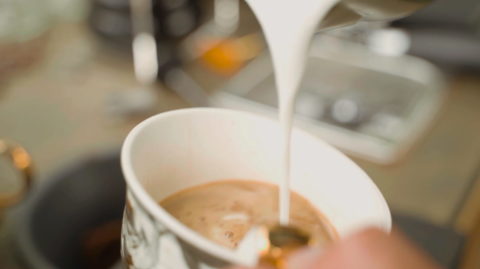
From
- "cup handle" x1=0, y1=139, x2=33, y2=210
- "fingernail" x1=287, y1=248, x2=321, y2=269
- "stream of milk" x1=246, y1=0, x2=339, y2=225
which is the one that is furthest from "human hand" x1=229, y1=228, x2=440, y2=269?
"cup handle" x1=0, y1=139, x2=33, y2=210

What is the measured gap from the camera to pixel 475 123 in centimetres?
106

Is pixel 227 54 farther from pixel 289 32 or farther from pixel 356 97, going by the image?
pixel 289 32

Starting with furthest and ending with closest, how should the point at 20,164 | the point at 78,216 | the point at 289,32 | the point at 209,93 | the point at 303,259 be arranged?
the point at 209,93
the point at 78,216
the point at 20,164
the point at 289,32
the point at 303,259

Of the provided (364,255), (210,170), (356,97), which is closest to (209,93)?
(356,97)

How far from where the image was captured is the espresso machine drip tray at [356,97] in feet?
3.29

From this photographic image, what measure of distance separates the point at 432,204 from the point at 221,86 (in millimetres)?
412

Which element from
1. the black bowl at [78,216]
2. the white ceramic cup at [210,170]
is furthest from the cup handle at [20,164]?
the white ceramic cup at [210,170]

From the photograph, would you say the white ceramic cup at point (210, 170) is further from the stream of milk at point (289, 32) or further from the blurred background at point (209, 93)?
the blurred background at point (209, 93)

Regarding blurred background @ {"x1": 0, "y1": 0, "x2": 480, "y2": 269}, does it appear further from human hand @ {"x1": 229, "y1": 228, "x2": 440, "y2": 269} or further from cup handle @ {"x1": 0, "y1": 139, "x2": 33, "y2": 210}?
human hand @ {"x1": 229, "y1": 228, "x2": 440, "y2": 269}

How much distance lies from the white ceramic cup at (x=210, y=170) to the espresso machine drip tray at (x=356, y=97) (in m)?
0.60

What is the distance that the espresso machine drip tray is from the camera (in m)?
1.00

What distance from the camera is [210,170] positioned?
0.40 m

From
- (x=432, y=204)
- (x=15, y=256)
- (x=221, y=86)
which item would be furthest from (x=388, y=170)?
(x=15, y=256)

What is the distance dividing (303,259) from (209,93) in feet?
2.75
